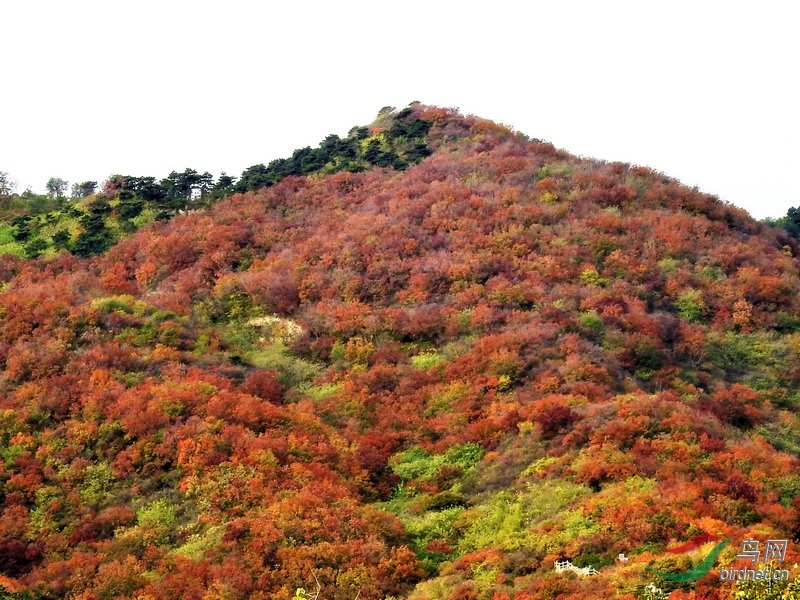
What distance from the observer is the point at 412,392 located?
1561 inches

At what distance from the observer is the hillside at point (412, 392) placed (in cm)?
2541

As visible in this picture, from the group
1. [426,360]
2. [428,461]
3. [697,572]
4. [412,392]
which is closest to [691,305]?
[426,360]

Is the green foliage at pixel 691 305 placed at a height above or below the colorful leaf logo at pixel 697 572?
above

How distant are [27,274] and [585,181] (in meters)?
39.3

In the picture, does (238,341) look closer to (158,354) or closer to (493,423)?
(158,354)

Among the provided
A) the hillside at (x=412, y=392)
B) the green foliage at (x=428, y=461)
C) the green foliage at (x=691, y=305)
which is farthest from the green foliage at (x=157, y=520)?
the green foliage at (x=691, y=305)

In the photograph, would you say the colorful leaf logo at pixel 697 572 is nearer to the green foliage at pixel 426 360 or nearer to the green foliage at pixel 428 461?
the green foliage at pixel 428 461

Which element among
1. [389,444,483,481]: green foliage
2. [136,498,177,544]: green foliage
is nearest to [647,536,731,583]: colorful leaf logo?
[389,444,483,481]: green foliage

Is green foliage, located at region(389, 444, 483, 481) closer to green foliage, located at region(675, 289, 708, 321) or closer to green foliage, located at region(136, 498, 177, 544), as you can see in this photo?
green foliage, located at region(136, 498, 177, 544)

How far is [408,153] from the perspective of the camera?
235ft

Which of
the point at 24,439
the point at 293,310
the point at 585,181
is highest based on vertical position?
the point at 585,181

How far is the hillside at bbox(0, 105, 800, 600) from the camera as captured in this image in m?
25.4

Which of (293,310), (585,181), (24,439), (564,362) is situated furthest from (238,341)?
(585,181)

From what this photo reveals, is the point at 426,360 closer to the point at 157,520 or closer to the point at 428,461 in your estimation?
the point at 428,461
